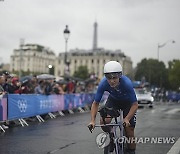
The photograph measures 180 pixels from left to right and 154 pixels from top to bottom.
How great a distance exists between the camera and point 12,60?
595 ft

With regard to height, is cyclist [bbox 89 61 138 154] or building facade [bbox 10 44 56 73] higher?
building facade [bbox 10 44 56 73]

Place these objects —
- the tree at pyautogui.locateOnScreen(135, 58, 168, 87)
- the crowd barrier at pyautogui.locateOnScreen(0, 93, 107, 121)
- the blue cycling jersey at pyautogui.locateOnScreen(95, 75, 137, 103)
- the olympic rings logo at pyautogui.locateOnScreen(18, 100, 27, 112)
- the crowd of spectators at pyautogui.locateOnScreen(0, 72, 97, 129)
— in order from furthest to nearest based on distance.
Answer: the tree at pyautogui.locateOnScreen(135, 58, 168, 87) < the crowd of spectators at pyautogui.locateOnScreen(0, 72, 97, 129) < the olympic rings logo at pyautogui.locateOnScreen(18, 100, 27, 112) < the crowd barrier at pyautogui.locateOnScreen(0, 93, 107, 121) < the blue cycling jersey at pyautogui.locateOnScreen(95, 75, 137, 103)

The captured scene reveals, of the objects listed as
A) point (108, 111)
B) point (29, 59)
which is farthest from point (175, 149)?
point (29, 59)

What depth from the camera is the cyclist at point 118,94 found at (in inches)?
210

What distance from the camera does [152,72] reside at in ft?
357

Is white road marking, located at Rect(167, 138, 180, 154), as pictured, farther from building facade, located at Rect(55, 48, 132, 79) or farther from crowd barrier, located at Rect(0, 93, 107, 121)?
building facade, located at Rect(55, 48, 132, 79)

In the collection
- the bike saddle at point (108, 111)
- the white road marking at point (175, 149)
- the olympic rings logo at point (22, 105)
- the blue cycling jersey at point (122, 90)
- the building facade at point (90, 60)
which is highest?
the building facade at point (90, 60)

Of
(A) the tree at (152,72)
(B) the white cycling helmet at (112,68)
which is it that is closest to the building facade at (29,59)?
(A) the tree at (152,72)

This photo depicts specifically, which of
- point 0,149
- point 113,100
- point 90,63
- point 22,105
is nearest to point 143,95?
point 22,105

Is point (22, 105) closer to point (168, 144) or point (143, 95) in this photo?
point (168, 144)

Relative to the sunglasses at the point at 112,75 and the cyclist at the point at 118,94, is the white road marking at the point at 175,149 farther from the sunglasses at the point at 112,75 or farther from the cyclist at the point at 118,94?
the sunglasses at the point at 112,75

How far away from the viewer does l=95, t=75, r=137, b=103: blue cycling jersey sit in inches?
223

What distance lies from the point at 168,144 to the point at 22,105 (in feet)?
23.6

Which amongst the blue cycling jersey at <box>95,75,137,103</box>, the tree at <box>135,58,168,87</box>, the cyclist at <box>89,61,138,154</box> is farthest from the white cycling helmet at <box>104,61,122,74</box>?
the tree at <box>135,58,168,87</box>
